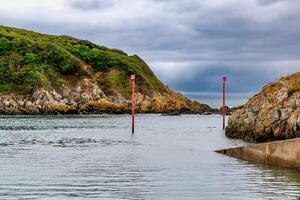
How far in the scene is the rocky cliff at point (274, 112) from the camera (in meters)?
42.0

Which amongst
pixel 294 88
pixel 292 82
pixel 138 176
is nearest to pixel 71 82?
pixel 292 82

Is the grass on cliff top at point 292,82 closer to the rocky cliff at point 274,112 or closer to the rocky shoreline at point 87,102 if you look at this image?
the rocky cliff at point 274,112

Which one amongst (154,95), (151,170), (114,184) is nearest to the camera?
(114,184)

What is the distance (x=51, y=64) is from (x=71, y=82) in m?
10.0

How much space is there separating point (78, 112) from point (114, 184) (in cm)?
10990

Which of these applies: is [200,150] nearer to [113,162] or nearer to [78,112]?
[113,162]

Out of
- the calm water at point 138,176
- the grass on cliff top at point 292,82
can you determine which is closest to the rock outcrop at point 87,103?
the grass on cliff top at point 292,82

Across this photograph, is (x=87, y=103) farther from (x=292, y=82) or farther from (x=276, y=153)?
(x=276, y=153)

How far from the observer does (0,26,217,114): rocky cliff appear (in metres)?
131

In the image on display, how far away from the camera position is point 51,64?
152875 millimetres

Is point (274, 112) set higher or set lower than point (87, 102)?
lower

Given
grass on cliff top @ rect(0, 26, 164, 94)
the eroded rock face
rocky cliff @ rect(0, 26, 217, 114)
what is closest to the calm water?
the eroded rock face

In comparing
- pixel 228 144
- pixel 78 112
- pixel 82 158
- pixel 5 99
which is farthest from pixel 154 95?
pixel 82 158

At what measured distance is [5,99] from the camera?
129 metres
